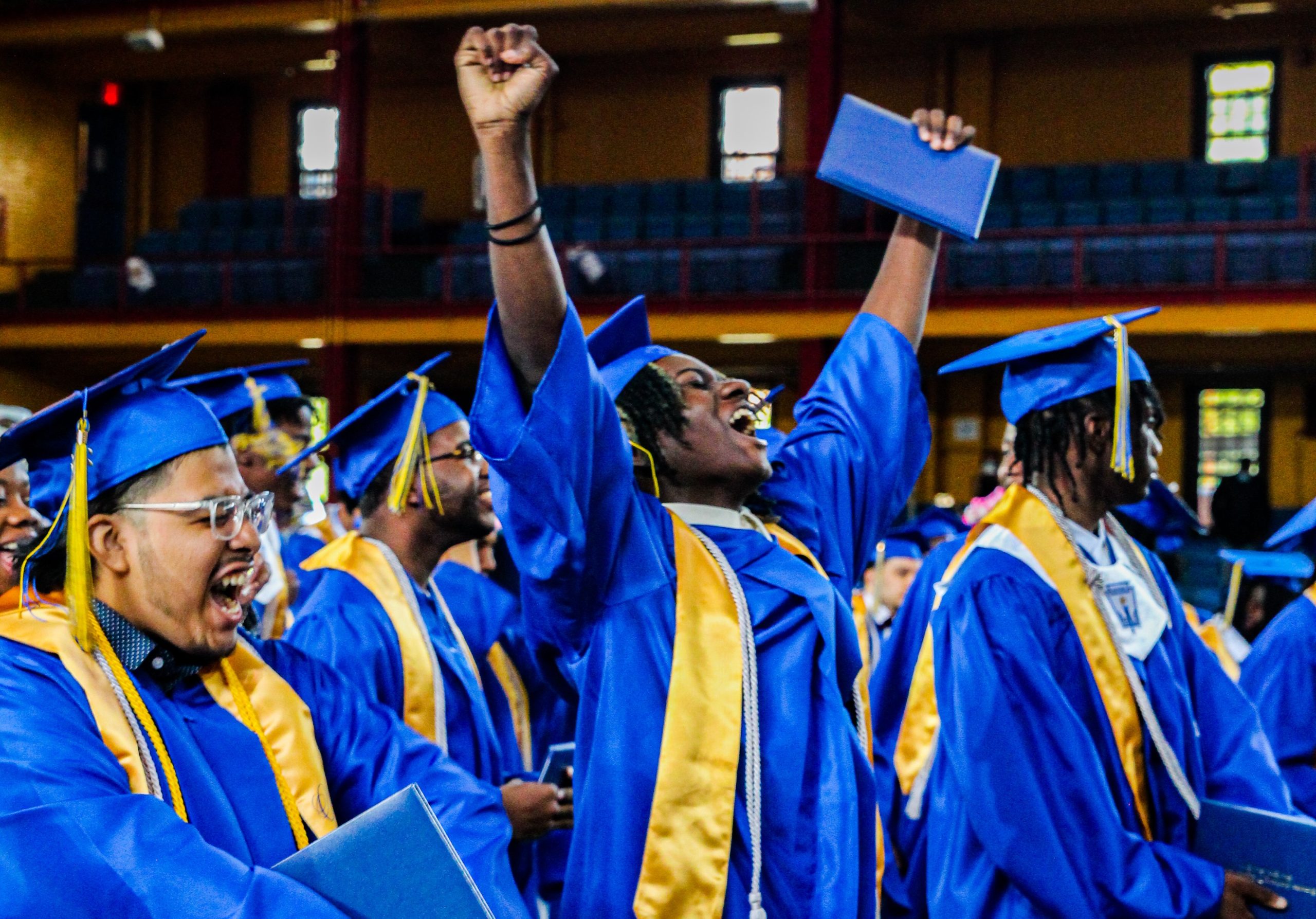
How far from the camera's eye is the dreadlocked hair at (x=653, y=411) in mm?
2633

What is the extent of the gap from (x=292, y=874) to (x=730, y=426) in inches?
44.2

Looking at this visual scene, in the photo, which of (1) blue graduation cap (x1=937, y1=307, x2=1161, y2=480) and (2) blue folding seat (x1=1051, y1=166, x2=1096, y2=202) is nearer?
(1) blue graduation cap (x1=937, y1=307, x2=1161, y2=480)

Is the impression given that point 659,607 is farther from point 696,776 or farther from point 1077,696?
point 1077,696

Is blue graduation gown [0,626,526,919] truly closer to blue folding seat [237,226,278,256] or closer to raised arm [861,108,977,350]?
raised arm [861,108,977,350]

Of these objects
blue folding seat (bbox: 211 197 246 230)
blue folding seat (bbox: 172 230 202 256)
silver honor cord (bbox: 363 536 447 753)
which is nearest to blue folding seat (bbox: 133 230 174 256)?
blue folding seat (bbox: 172 230 202 256)

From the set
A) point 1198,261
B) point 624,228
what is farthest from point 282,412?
point 624,228

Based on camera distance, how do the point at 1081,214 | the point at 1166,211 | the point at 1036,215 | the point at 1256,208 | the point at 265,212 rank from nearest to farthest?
the point at 1256,208, the point at 1166,211, the point at 1081,214, the point at 1036,215, the point at 265,212

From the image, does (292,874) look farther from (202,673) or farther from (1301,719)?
(1301,719)

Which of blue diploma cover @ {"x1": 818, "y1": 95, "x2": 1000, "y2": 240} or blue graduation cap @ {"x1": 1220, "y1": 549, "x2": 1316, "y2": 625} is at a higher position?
blue diploma cover @ {"x1": 818, "y1": 95, "x2": 1000, "y2": 240}

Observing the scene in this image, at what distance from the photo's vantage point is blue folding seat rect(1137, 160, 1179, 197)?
51.9 ft

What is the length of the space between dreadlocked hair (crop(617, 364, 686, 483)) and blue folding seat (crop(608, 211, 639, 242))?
46.4 ft

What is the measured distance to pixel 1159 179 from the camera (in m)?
15.9

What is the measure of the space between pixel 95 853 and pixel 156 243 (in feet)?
59.1

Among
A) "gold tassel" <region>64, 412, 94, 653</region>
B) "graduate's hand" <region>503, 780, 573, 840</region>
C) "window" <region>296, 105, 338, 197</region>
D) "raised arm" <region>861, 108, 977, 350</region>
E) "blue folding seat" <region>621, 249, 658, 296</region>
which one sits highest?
"window" <region>296, 105, 338, 197</region>
